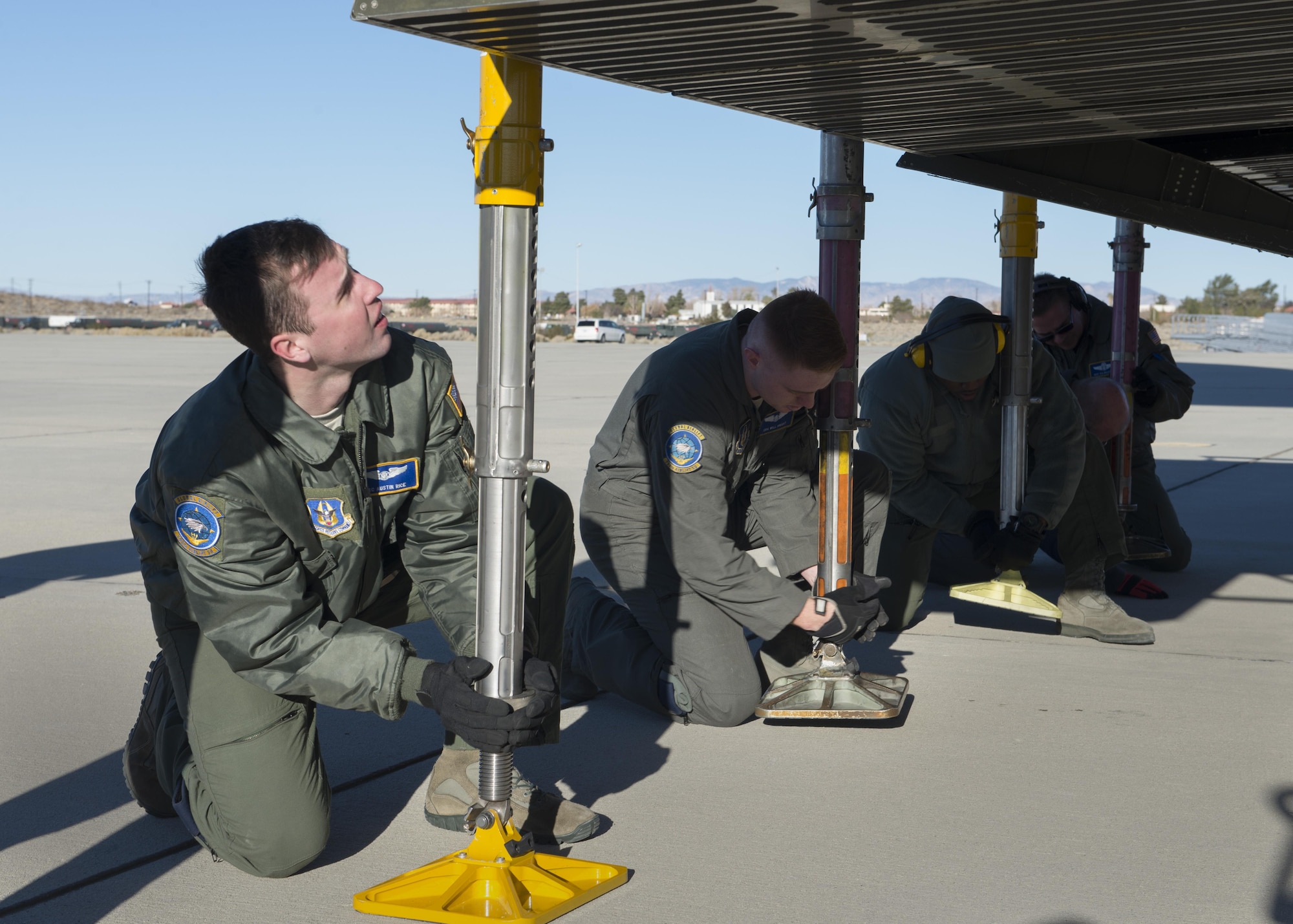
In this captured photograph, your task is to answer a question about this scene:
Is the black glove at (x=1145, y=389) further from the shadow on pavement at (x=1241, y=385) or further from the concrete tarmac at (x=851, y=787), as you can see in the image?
the shadow on pavement at (x=1241, y=385)

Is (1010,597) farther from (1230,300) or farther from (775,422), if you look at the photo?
(1230,300)

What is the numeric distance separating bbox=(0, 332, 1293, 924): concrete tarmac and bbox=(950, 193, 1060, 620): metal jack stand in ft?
0.72

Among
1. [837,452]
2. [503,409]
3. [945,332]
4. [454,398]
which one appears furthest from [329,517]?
[945,332]

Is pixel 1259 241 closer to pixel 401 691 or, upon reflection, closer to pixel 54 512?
pixel 401 691

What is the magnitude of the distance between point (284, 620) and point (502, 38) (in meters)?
1.28

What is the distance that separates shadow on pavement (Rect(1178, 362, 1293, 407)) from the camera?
17828 millimetres

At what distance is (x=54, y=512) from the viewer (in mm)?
7473

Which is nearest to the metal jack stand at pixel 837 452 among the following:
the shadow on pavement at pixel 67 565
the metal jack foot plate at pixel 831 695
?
the metal jack foot plate at pixel 831 695

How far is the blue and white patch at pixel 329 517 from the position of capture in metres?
2.87

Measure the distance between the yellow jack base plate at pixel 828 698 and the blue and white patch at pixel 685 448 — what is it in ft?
2.61

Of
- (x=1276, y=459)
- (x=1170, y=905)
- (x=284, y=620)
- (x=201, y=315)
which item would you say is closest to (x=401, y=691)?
(x=284, y=620)

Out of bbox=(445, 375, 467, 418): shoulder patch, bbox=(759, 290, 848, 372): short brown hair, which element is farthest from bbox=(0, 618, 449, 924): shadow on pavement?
bbox=(759, 290, 848, 372): short brown hair

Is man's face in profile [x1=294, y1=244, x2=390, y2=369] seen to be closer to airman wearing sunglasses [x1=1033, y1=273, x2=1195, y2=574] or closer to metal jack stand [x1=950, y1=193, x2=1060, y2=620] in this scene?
metal jack stand [x1=950, y1=193, x2=1060, y2=620]

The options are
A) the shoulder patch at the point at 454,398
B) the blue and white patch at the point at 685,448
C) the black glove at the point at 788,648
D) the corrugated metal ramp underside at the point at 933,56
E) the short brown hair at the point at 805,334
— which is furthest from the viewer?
the black glove at the point at 788,648
